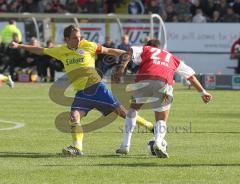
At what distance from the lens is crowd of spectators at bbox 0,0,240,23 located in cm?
3525

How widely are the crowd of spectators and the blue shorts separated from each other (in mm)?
22391

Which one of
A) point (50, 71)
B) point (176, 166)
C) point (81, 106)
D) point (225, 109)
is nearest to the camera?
point (176, 166)

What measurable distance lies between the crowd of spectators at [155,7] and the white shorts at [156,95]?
74.7 feet

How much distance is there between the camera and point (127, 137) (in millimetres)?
12586

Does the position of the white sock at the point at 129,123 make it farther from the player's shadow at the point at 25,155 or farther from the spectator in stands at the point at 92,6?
the spectator in stands at the point at 92,6

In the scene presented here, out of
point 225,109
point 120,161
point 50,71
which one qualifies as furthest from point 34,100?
point 120,161

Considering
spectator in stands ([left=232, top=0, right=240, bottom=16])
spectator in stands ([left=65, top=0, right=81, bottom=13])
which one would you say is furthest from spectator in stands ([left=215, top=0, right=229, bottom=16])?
spectator in stands ([left=65, top=0, right=81, bottom=13])

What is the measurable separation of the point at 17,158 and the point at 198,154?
8.80 ft

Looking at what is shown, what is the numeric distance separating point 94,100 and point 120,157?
1.18 meters

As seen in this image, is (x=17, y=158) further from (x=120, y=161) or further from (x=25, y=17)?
(x=25, y=17)

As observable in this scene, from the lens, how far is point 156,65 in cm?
1230

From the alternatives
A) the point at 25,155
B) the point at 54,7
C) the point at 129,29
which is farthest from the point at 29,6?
the point at 25,155

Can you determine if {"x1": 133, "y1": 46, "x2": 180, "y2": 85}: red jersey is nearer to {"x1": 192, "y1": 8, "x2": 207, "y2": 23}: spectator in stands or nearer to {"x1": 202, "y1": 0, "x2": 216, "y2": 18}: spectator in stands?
{"x1": 192, "y1": 8, "x2": 207, "y2": 23}: spectator in stands

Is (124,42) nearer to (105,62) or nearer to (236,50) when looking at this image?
(105,62)
